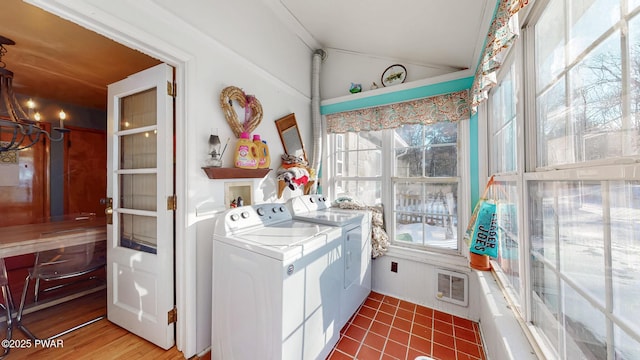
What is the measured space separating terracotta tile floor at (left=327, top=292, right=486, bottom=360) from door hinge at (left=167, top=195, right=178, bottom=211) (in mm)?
1555

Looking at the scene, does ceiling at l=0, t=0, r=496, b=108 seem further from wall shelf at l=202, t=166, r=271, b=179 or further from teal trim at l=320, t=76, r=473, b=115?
wall shelf at l=202, t=166, r=271, b=179

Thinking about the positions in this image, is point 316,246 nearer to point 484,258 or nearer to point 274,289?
point 274,289

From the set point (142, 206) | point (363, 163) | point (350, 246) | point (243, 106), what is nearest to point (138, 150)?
point (142, 206)

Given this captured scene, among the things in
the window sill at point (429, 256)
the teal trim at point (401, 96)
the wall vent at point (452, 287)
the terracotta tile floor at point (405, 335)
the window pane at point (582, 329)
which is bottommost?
the terracotta tile floor at point (405, 335)

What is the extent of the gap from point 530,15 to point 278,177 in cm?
211

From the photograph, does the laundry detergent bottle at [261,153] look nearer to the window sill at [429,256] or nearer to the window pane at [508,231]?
the window sill at [429,256]

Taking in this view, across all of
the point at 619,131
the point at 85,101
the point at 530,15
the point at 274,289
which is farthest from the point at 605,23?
the point at 85,101

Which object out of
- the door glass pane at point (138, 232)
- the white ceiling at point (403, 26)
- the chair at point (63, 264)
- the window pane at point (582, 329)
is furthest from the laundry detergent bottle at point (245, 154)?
the window pane at point (582, 329)

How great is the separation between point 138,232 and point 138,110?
0.98 m

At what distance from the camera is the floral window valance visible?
213cm

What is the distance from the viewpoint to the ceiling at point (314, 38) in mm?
1594

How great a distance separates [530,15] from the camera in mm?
1082

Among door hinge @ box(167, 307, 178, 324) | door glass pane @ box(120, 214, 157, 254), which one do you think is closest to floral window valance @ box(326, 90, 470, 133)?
door glass pane @ box(120, 214, 157, 254)

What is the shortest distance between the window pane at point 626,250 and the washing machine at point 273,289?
1151 mm
